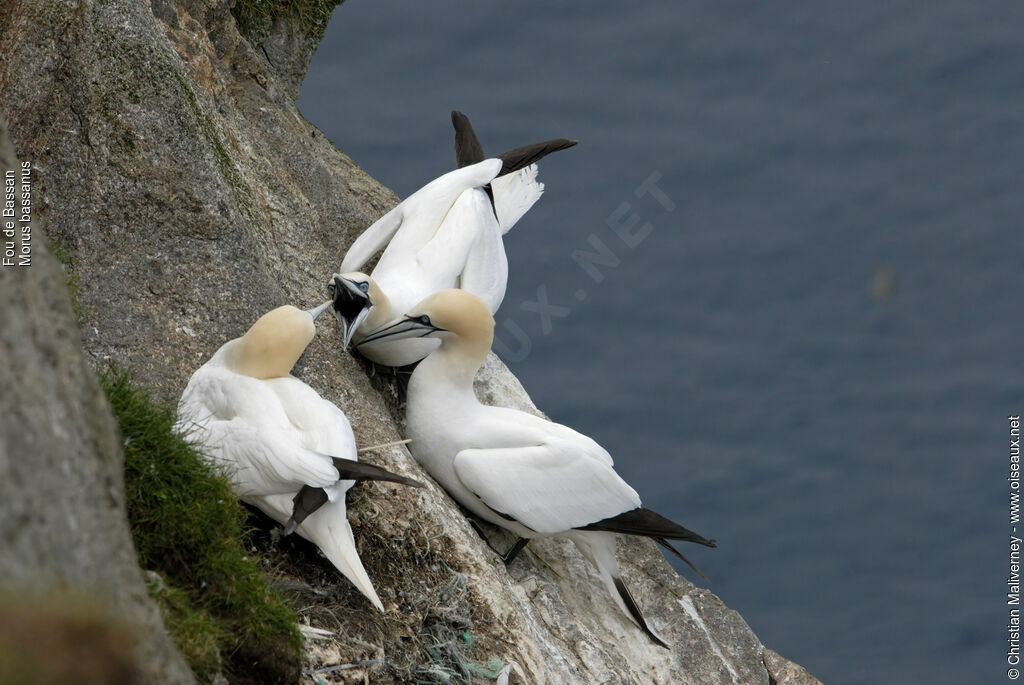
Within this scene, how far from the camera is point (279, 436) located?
15.1ft

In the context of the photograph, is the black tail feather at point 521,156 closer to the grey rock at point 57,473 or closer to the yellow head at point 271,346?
the yellow head at point 271,346

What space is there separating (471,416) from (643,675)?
1446 mm

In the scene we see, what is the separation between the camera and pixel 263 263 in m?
5.64

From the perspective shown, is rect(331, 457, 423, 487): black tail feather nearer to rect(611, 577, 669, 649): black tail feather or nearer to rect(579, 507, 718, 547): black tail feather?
rect(579, 507, 718, 547): black tail feather

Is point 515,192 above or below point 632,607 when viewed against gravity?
above

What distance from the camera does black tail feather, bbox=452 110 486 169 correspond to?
7.73 metres

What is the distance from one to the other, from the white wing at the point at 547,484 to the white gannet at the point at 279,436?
123cm

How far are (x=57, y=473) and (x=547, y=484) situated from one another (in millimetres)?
3677

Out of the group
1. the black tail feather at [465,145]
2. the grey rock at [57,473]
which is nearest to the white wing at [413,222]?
the black tail feather at [465,145]

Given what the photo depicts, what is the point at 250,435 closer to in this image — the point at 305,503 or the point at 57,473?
the point at 305,503

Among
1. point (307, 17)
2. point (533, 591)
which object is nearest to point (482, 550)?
point (533, 591)

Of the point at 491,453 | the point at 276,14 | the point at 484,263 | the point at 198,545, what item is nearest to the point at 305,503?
the point at 198,545

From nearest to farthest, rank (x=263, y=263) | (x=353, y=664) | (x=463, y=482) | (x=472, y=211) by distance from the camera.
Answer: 1. (x=353, y=664)
2. (x=263, y=263)
3. (x=463, y=482)
4. (x=472, y=211)

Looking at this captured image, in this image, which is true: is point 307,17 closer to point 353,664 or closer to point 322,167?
point 322,167
